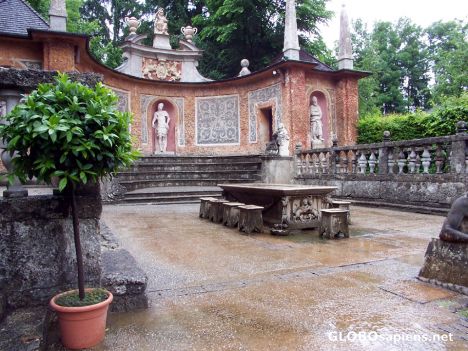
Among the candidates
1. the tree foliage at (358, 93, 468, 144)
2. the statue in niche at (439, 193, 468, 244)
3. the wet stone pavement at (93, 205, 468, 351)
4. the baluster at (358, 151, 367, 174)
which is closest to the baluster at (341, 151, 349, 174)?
the baluster at (358, 151, 367, 174)

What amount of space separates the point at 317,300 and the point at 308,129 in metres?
12.2

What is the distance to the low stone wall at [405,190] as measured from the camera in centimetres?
709

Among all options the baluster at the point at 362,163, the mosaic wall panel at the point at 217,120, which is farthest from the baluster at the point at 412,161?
the mosaic wall panel at the point at 217,120

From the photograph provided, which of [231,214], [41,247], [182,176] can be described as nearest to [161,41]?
[182,176]

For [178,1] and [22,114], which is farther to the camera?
[178,1]

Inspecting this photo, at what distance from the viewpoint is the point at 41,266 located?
253cm

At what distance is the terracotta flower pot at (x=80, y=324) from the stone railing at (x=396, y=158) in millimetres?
7167

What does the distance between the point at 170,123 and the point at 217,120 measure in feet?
7.32

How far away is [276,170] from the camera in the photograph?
38.8 ft

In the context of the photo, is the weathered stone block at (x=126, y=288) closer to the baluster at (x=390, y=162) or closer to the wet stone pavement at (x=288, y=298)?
the wet stone pavement at (x=288, y=298)

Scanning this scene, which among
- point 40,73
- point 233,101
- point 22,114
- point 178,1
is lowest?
point 22,114

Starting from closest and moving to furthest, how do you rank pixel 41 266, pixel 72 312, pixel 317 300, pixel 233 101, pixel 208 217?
pixel 72 312
pixel 41 266
pixel 317 300
pixel 208 217
pixel 233 101

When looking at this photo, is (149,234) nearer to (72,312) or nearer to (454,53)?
(72,312)

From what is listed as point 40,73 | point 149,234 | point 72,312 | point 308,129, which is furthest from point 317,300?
point 308,129
